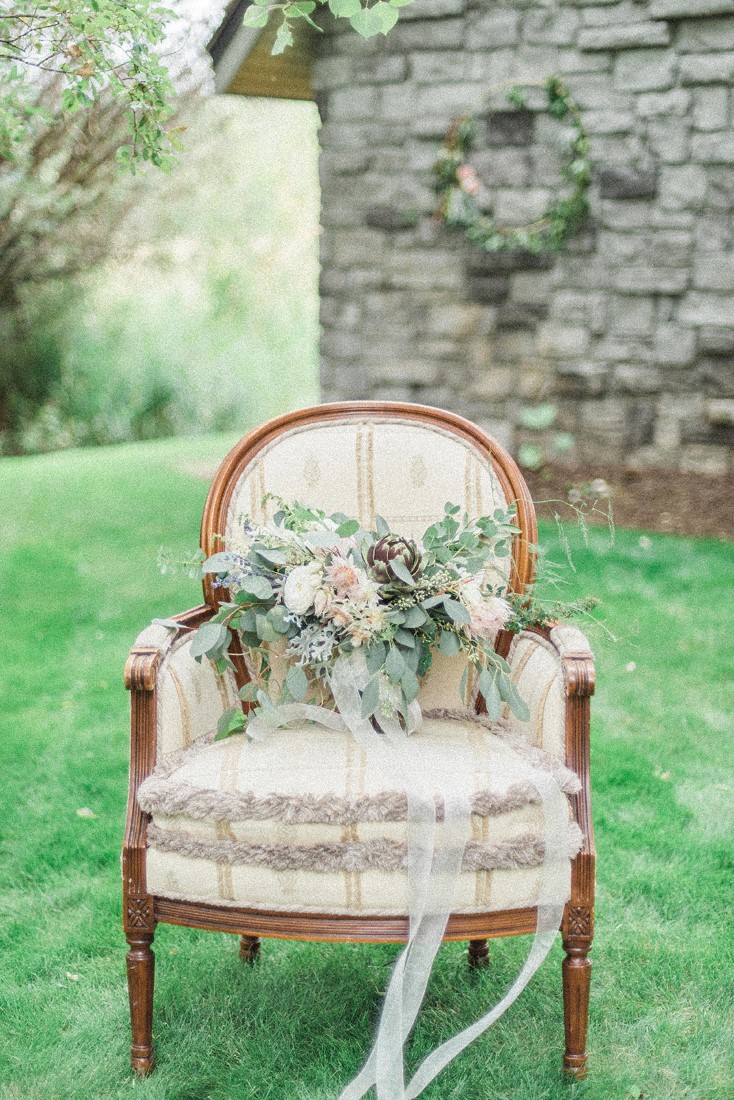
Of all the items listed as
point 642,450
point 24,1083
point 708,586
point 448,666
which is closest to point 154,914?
point 24,1083

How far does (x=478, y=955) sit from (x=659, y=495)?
14.7ft

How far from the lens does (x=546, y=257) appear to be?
6.50 m

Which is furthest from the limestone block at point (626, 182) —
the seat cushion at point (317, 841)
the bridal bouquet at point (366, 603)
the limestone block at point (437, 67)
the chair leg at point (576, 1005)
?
the chair leg at point (576, 1005)

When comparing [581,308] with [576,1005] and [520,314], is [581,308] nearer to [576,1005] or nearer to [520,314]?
[520,314]

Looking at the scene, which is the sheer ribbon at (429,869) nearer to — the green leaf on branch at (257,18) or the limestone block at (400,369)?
the green leaf on branch at (257,18)

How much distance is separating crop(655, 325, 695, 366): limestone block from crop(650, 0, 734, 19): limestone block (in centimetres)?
170

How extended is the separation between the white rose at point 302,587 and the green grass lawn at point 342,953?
0.75 metres

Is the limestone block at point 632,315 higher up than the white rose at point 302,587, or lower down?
higher up

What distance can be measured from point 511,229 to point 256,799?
541 centimetres

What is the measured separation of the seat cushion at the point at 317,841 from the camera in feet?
6.12

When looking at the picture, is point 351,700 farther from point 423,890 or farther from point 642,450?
point 642,450

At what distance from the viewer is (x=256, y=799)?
1882 mm

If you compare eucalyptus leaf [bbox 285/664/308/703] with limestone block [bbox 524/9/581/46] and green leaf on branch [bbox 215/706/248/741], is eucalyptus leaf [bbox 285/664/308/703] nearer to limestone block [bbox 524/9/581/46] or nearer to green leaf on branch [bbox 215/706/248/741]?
green leaf on branch [bbox 215/706/248/741]

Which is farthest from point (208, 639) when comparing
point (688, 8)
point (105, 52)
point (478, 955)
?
point (688, 8)
